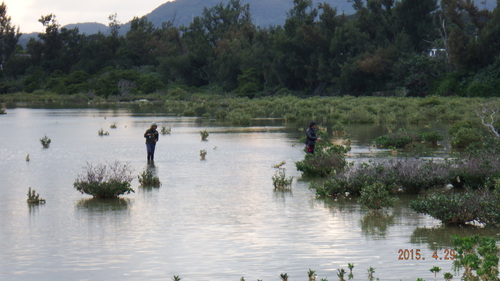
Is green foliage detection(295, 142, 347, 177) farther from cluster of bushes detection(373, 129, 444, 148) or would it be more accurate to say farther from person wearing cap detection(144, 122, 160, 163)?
cluster of bushes detection(373, 129, 444, 148)

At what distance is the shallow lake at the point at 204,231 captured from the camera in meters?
11.4

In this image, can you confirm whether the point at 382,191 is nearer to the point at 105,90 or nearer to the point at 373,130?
the point at 373,130

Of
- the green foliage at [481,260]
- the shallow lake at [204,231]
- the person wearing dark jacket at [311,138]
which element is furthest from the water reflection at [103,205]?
the green foliage at [481,260]

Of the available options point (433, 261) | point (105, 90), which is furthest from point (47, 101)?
point (433, 261)

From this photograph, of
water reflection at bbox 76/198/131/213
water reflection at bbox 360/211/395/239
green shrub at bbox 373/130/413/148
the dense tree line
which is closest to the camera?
water reflection at bbox 360/211/395/239

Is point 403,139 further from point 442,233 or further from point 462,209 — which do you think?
point 442,233

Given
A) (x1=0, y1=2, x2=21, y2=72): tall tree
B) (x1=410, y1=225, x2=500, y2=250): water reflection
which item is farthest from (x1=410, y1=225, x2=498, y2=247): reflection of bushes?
(x1=0, y1=2, x2=21, y2=72): tall tree

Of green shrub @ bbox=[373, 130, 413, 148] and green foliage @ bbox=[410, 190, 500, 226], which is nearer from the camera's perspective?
green foliage @ bbox=[410, 190, 500, 226]

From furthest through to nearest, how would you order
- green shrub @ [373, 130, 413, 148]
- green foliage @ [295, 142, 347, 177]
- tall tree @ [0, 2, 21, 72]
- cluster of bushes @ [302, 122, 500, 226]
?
tall tree @ [0, 2, 21, 72] → green shrub @ [373, 130, 413, 148] → green foliage @ [295, 142, 347, 177] → cluster of bushes @ [302, 122, 500, 226]

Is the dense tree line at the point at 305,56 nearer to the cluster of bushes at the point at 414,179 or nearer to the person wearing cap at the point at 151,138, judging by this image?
the person wearing cap at the point at 151,138

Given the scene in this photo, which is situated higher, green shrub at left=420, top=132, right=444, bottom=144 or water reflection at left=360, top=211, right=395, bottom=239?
green shrub at left=420, top=132, right=444, bottom=144

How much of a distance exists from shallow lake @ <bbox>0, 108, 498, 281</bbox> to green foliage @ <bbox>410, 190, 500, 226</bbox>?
→ 0.23 meters

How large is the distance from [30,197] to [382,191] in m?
7.66

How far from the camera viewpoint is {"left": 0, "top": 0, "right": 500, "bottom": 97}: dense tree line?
73.1 m
